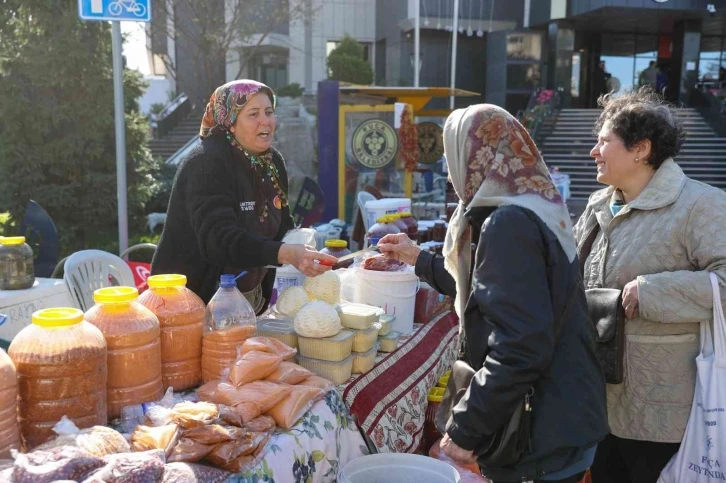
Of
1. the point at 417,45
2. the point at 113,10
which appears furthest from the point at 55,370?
the point at 417,45

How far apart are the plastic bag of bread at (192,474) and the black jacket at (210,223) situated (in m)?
1.11

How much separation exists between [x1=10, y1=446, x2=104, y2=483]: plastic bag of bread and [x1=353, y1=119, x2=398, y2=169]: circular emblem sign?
7861 millimetres

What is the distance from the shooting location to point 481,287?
5.62ft

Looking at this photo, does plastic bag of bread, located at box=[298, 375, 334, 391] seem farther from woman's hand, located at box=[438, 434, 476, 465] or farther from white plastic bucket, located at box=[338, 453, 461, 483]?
woman's hand, located at box=[438, 434, 476, 465]

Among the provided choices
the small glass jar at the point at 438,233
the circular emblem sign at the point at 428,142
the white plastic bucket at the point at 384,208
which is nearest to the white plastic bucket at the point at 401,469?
the small glass jar at the point at 438,233

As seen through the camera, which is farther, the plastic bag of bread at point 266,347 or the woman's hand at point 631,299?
the woman's hand at point 631,299

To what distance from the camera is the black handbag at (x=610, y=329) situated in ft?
8.28

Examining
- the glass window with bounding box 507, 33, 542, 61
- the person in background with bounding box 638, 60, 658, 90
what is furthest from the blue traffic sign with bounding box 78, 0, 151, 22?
the glass window with bounding box 507, 33, 542, 61

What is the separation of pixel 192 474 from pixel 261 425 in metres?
0.37

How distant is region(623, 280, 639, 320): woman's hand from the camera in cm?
249

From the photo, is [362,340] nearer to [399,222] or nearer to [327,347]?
[327,347]

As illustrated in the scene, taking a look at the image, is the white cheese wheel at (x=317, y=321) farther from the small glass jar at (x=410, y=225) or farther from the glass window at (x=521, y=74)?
the glass window at (x=521, y=74)

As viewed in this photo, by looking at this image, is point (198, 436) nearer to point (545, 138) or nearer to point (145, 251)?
point (145, 251)

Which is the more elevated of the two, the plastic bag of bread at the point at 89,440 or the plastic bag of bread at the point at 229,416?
→ the plastic bag of bread at the point at 89,440
